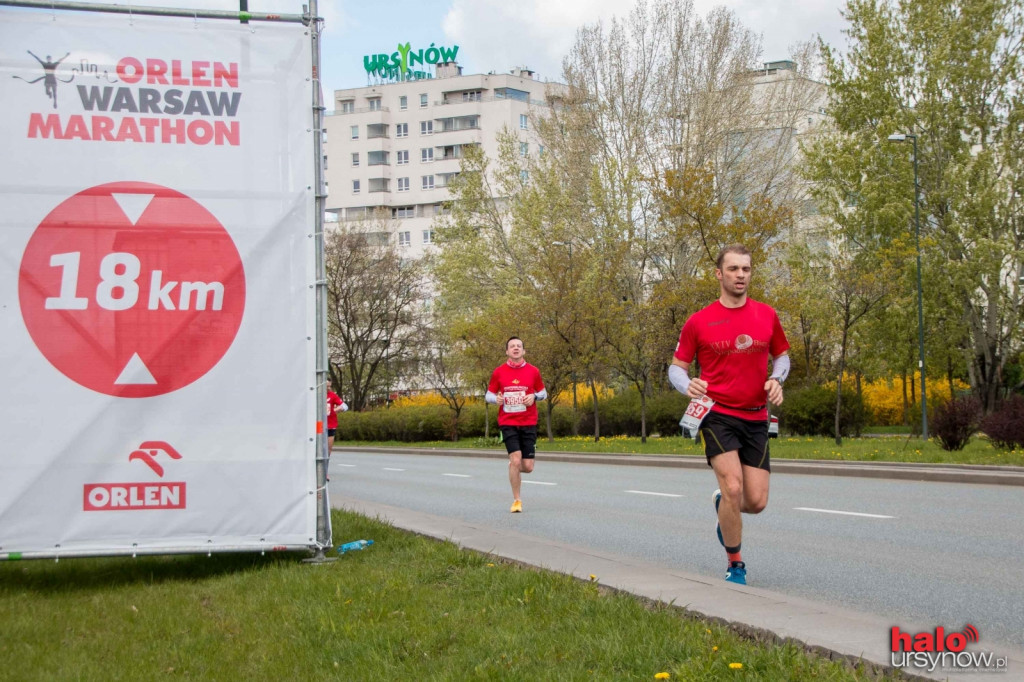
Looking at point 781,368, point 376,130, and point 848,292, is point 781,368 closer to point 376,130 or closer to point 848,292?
point 848,292

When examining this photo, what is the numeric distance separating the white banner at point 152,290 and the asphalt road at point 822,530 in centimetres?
243

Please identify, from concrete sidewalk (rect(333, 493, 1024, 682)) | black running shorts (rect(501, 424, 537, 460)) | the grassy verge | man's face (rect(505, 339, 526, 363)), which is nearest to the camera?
concrete sidewalk (rect(333, 493, 1024, 682))

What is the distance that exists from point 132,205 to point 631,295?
37.4m

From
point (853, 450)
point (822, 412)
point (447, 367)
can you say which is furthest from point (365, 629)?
point (447, 367)

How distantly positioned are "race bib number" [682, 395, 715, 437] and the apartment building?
98.0 m

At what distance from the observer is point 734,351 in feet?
24.0

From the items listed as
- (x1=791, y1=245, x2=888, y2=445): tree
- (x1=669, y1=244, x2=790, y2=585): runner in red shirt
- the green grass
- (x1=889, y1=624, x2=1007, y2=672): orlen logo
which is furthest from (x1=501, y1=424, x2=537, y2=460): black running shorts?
(x1=791, y1=245, x2=888, y2=445): tree

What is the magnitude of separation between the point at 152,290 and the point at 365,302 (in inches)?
2126

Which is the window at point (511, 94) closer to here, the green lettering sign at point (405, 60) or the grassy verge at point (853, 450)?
the green lettering sign at point (405, 60)

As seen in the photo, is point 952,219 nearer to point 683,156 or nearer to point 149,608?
point 683,156

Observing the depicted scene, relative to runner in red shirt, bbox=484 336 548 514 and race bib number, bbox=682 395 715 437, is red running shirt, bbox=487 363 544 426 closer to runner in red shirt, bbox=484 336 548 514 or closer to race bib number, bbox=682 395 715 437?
runner in red shirt, bbox=484 336 548 514

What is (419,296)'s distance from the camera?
62.7 meters

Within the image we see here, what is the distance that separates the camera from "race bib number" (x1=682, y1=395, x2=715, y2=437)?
7.10m

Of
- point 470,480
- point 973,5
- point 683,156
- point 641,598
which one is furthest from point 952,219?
point 641,598
